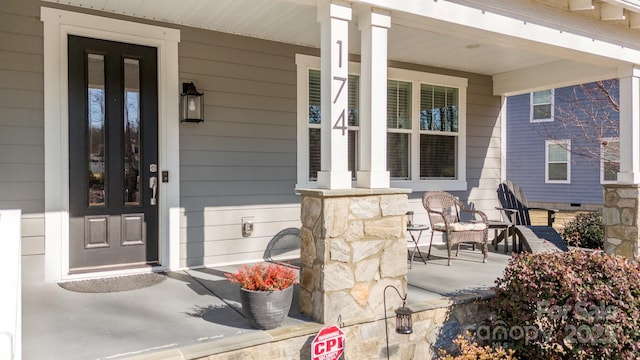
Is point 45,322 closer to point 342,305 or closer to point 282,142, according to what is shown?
point 342,305

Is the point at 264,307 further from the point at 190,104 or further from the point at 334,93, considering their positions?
the point at 190,104

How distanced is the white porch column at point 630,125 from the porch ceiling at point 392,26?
0.84 feet

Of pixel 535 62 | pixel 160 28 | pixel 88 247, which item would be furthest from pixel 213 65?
pixel 535 62

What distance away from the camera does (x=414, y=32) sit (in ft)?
15.0

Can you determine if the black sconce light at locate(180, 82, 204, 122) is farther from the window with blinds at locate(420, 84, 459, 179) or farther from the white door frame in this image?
the window with blinds at locate(420, 84, 459, 179)

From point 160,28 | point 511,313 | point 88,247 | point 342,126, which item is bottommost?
point 511,313

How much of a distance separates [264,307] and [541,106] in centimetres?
1271

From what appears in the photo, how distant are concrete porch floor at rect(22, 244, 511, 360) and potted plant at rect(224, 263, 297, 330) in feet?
0.24

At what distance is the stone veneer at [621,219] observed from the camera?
4980mm

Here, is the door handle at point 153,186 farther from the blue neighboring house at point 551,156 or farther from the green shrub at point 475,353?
the blue neighboring house at point 551,156

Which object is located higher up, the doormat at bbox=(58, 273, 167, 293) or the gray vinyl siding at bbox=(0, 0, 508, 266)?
the gray vinyl siding at bbox=(0, 0, 508, 266)

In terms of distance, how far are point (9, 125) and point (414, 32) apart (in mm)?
3896

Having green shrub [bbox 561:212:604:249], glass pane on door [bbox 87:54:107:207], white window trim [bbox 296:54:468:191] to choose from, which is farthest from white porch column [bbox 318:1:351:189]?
green shrub [bbox 561:212:604:249]

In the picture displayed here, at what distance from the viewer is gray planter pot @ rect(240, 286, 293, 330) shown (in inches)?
106
